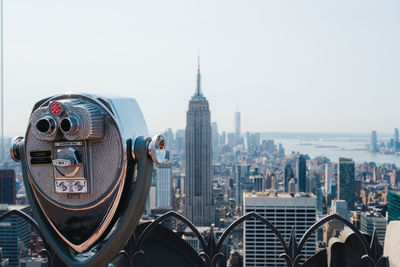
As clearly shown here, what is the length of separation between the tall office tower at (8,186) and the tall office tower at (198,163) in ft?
103

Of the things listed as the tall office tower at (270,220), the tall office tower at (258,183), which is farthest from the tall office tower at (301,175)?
the tall office tower at (270,220)

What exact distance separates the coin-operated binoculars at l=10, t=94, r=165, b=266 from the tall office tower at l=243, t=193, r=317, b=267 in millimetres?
36388

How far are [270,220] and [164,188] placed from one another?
1084 inches

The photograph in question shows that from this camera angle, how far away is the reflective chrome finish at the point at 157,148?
5.46 ft

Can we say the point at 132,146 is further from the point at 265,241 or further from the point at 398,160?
the point at 398,160

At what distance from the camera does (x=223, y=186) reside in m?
82.4

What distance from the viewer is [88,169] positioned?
5.38 ft

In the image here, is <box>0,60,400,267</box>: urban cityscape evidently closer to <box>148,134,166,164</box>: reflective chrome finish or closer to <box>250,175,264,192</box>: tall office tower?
<box>250,175,264,192</box>: tall office tower

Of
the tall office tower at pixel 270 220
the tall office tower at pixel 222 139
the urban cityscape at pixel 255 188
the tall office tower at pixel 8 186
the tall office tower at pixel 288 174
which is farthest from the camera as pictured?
the tall office tower at pixel 222 139

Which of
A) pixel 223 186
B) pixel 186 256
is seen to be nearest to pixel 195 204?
pixel 223 186

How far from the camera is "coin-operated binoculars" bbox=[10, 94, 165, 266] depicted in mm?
1627

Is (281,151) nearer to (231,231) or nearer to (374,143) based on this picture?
(374,143)

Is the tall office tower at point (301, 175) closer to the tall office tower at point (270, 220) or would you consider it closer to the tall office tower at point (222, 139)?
the tall office tower at point (270, 220)

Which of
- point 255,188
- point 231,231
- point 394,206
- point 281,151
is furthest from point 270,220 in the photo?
point 281,151
